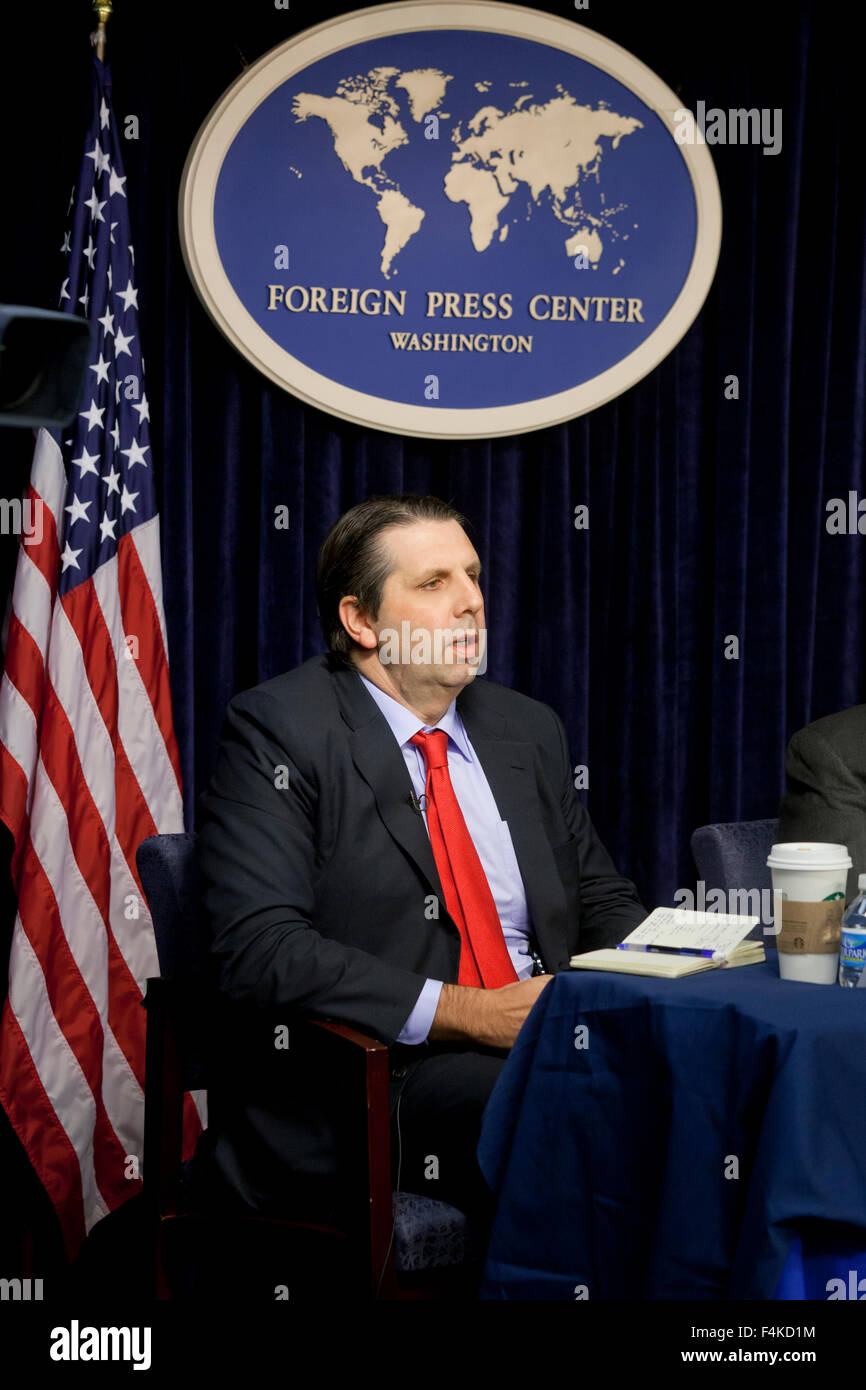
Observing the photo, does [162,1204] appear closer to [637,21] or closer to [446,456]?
[446,456]

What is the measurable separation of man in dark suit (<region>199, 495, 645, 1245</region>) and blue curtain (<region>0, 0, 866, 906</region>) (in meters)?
0.80

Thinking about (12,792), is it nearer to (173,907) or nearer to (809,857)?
(173,907)

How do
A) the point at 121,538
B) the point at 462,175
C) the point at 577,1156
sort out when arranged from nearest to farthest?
the point at 577,1156
the point at 121,538
the point at 462,175

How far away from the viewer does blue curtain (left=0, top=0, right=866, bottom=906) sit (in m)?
3.55

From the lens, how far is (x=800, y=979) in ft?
6.33

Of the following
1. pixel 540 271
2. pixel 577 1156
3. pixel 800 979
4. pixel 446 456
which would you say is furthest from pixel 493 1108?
pixel 540 271

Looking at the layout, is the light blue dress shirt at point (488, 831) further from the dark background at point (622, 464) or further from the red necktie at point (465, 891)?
the dark background at point (622, 464)

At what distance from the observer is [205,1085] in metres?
2.54

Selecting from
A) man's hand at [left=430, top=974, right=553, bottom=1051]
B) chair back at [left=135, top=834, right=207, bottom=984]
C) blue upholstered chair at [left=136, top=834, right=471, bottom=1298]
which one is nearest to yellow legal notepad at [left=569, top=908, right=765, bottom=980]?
man's hand at [left=430, top=974, right=553, bottom=1051]

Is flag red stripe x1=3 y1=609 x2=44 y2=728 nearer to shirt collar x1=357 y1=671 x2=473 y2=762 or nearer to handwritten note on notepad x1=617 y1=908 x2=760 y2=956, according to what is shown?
shirt collar x1=357 y1=671 x2=473 y2=762

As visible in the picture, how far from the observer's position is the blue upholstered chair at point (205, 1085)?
2049 millimetres

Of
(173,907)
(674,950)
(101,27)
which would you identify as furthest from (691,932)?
(101,27)

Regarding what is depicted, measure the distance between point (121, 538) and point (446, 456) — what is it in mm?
895

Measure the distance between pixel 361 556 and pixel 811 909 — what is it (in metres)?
1.24
